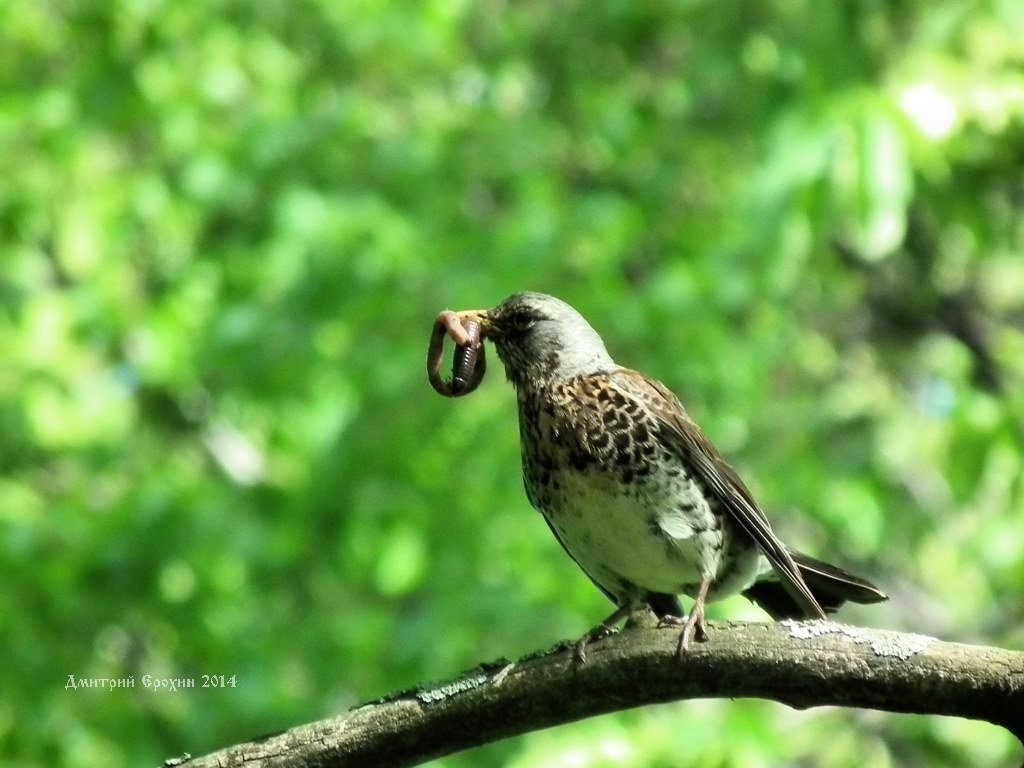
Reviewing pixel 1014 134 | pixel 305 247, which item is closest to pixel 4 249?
pixel 305 247

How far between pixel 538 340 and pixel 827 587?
0.98m

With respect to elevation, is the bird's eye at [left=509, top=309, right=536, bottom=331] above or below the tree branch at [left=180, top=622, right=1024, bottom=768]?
above

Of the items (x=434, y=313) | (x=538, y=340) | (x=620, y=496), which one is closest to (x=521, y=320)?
(x=538, y=340)

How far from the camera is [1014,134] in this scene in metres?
4.86

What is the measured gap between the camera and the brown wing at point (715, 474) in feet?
10.7

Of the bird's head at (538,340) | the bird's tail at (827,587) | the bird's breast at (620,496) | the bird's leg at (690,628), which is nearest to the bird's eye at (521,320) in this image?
the bird's head at (538,340)

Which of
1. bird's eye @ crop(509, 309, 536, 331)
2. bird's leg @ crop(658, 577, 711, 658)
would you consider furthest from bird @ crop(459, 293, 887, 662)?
bird's leg @ crop(658, 577, 711, 658)

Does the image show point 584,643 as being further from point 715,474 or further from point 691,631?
point 715,474

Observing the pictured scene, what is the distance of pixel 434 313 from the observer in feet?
18.9

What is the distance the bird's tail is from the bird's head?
73 cm

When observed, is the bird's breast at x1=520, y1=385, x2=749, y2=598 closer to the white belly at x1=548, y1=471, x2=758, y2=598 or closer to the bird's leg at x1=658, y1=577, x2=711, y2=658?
the white belly at x1=548, y1=471, x2=758, y2=598

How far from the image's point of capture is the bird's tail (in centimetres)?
330

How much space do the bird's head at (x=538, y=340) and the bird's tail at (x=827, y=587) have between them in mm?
729

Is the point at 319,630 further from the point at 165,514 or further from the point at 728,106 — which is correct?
the point at 728,106
